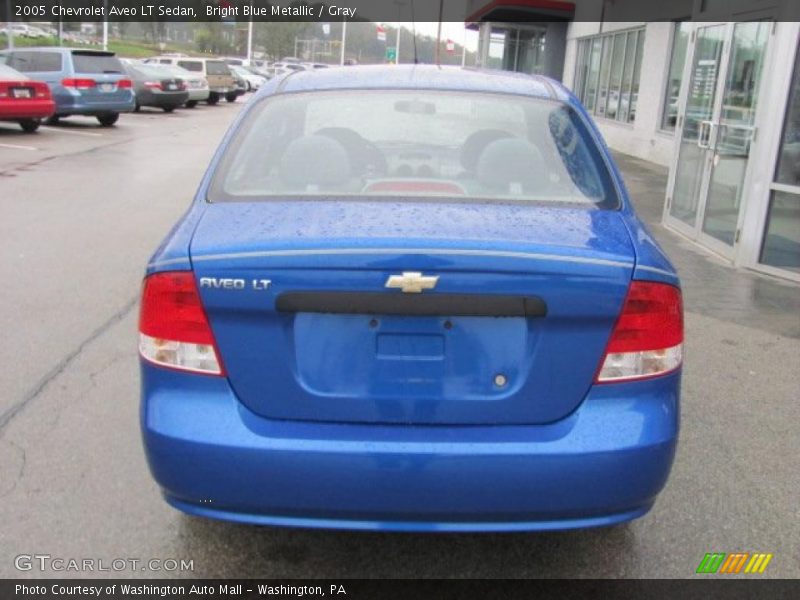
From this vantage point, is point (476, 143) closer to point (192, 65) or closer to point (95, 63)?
point (95, 63)

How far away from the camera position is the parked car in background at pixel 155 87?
26.1 m

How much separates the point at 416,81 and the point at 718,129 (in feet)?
18.9

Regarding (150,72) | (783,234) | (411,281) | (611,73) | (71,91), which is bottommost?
(783,234)

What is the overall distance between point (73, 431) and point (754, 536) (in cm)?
305

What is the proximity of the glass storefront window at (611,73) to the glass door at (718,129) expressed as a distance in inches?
393

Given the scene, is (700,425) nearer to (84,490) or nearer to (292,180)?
(292,180)

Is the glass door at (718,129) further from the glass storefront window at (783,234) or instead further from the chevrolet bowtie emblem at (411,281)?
the chevrolet bowtie emblem at (411,281)

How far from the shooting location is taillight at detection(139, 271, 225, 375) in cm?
250

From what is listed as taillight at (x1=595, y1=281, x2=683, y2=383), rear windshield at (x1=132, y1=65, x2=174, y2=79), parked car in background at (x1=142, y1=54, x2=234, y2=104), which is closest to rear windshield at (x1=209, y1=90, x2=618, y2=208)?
taillight at (x1=595, y1=281, x2=683, y2=383)

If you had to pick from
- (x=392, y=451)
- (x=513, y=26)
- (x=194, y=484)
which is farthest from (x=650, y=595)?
(x=513, y=26)

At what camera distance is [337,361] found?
247 centimetres

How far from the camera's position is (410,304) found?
2.40 meters

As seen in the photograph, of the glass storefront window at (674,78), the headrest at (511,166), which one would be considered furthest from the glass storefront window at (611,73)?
the headrest at (511,166)

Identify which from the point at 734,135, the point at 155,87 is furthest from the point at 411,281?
the point at 155,87
